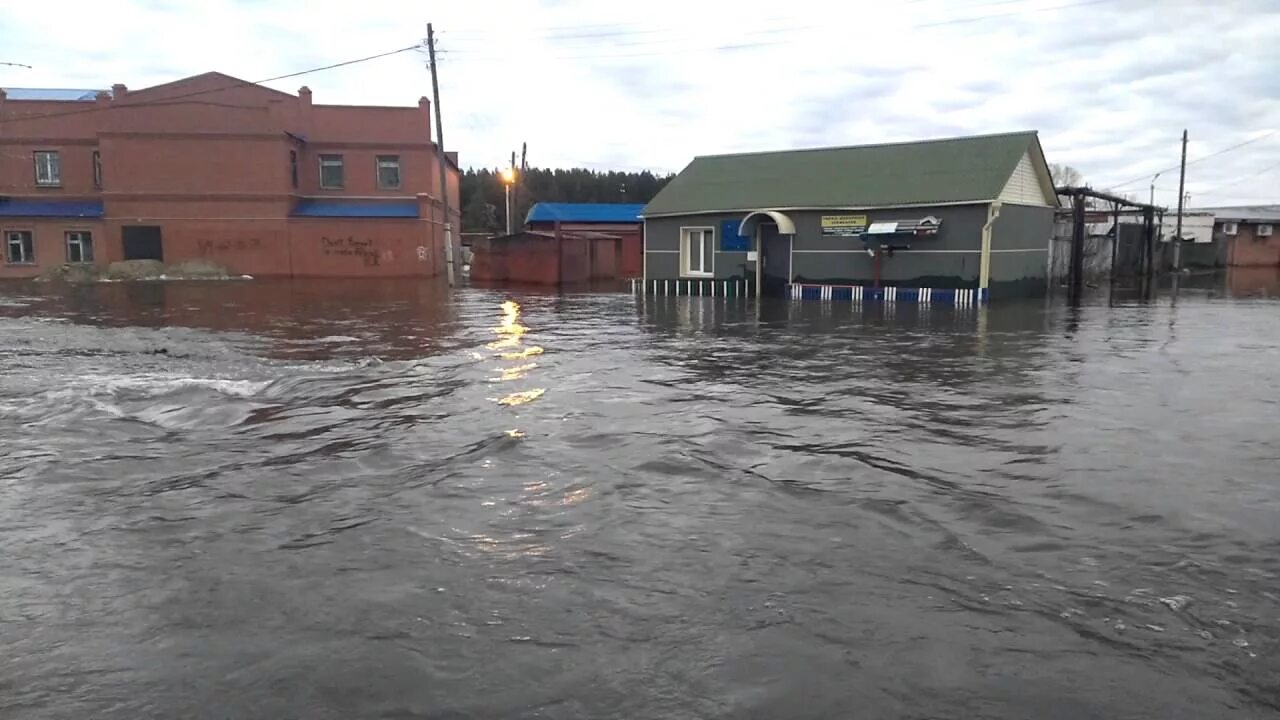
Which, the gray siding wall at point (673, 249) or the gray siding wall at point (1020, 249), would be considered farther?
the gray siding wall at point (673, 249)

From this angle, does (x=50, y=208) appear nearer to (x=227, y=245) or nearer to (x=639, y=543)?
(x=227, y=245)

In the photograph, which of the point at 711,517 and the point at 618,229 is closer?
the point at 711,517

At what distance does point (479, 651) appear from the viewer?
4.18 metres

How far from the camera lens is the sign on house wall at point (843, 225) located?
27.6 metres

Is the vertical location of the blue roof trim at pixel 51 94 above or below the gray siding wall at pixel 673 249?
above

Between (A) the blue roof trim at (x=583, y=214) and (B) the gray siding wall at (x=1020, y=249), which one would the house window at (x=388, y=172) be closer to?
(A) the blue roof trim at (x=583, y=214)

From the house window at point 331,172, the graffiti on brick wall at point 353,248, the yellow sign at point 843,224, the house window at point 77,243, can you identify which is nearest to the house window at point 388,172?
the house window at point 331,172

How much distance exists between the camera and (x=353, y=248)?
44.4m

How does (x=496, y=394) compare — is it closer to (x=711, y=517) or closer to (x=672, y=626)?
(x=711, y=517)

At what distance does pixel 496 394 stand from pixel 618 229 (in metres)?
50.3

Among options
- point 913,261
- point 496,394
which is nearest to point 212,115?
point 913,261

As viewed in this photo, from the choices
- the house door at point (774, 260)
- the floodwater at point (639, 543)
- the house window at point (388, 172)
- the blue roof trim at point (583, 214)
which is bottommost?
the floodwater at point (639, 543)

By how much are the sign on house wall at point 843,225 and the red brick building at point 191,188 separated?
78.9 ft

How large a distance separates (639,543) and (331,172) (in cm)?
4556
